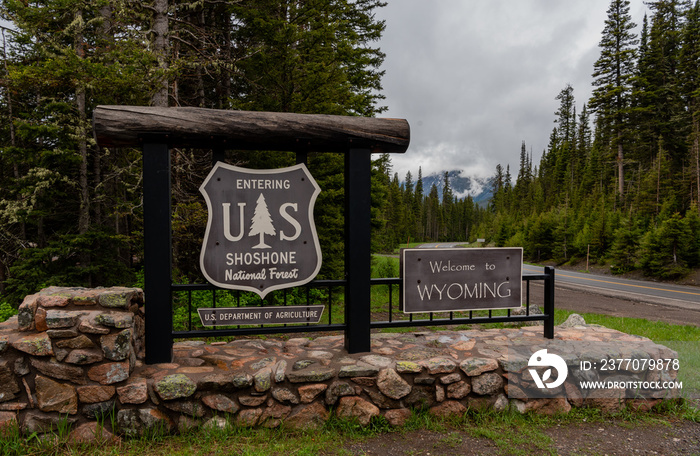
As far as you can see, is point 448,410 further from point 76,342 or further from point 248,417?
point 76,342

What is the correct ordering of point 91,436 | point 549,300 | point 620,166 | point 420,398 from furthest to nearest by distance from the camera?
1. point 620,166
2. point 549,300
3. point 420,398
4. point 91,436

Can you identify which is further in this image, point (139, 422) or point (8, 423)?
point (139, 422)

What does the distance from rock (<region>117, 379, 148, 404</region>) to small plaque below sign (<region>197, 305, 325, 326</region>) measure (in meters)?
0.71

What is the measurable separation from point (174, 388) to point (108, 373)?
549 millimetres

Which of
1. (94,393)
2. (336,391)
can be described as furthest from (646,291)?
(94,393)

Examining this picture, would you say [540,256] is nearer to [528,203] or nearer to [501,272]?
[528,203]

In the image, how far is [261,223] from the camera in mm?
3650

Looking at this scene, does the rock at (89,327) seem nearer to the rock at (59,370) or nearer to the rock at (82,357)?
the rock at (82,357)

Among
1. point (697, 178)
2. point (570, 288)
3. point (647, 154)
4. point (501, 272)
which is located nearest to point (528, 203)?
point (647, 154)

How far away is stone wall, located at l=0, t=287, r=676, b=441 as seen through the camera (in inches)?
115

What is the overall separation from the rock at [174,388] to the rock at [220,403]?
0.15 m

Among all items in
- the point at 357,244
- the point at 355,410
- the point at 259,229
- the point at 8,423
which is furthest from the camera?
the point at 357,244

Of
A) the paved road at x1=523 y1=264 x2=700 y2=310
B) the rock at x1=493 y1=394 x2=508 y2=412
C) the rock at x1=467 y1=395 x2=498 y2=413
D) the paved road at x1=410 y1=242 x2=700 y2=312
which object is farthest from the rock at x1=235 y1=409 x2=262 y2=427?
the paved road at x1=523 y1=264 x2=700 y2=310

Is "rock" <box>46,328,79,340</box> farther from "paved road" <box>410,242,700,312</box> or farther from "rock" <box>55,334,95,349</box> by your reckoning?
"paved road" <box>410,242,700,312</box>
